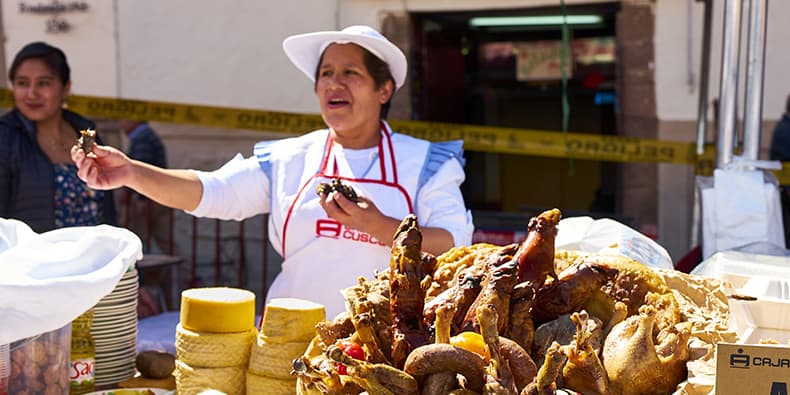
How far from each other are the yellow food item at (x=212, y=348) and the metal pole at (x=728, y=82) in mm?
2305

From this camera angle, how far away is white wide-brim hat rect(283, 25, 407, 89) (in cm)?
306

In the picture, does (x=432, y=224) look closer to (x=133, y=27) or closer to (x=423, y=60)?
(x=423, y=60)

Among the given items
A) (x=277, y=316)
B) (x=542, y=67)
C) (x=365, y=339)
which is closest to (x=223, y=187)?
(x=277, y=316)

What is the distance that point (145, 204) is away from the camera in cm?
720

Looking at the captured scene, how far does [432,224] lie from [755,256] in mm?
1048

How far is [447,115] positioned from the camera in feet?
24.8

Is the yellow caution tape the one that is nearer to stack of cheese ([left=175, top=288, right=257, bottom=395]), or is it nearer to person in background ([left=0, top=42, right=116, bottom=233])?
person in background ([left=0, top=42, right=116, bottom=233])

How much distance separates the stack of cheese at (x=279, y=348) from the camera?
2.13 meters

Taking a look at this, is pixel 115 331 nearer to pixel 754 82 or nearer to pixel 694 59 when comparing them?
pixel 754 82

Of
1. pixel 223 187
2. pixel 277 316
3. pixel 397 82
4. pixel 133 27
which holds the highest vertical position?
pixel 133 27

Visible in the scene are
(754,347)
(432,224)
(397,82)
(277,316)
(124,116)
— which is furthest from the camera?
(124,116)

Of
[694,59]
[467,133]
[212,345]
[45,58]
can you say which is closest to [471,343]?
[212,345]

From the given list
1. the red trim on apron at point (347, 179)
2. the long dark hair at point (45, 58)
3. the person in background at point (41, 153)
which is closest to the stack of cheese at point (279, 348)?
the red trim on apron at point (347, 179)

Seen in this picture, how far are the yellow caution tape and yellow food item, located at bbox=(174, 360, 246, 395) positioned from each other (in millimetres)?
3586
